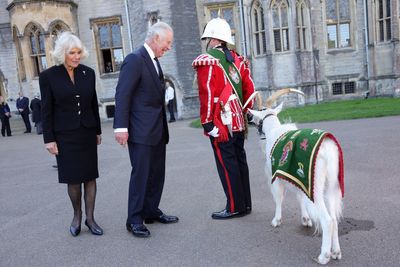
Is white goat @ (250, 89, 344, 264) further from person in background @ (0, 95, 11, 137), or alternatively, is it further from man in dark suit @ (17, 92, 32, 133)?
man in dark suit @ (17, 92, 32, 133)

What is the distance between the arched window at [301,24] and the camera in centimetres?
1866

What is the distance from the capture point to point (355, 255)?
3.66 metres

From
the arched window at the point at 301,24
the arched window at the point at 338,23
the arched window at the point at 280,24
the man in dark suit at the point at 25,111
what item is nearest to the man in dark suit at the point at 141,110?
the arched window at the point at 280,24

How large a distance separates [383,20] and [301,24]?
157 inches

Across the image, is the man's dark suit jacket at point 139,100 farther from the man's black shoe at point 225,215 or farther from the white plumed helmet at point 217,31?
the man's black shoe at point 225,215

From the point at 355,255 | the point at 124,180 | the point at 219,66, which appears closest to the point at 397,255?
the point at 355,255

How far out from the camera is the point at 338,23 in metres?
20.0

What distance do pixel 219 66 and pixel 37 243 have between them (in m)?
3.02

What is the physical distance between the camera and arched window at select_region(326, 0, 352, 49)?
65.5ft

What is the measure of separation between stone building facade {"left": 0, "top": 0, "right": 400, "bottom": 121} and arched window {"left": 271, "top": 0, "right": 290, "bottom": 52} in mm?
46

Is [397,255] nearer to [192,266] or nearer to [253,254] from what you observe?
[253,254]

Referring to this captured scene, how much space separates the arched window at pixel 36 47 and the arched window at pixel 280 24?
1211cm

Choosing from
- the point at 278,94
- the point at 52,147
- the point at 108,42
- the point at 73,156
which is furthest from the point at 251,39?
the point at 52,147

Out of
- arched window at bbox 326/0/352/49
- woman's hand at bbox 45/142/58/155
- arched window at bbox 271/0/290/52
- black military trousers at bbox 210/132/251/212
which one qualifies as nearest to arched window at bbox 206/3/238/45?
arched window at bbox 271/0/290/52
